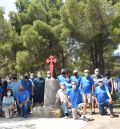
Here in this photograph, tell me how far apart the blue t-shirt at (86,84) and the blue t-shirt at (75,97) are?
0.53 metres

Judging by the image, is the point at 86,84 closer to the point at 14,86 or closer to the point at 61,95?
the point at 61,95

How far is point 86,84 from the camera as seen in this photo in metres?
15.1

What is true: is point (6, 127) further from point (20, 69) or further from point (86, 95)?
point (20, 69)

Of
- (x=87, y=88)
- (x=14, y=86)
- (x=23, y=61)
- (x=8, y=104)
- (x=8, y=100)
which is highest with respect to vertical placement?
(x=23, y=61)

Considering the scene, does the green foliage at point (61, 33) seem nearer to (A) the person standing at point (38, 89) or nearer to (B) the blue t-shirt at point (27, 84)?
(A) the person standing at point (38, 89)

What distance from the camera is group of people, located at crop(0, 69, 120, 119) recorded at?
1449 centimetres

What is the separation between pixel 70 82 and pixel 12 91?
7.80 feet

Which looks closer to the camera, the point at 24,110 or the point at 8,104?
the point at 24,110

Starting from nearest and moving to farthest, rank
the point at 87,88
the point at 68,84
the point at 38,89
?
the point at 87,88, the point at 68,84, the point at 38,89

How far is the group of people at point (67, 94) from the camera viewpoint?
1449cm

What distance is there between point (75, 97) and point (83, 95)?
0.60m

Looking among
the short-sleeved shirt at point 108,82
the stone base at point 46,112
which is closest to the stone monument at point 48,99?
the stone base at point 46,112

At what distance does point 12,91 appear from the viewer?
643 inches

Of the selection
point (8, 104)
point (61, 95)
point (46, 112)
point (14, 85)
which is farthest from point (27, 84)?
point (61, 95)
